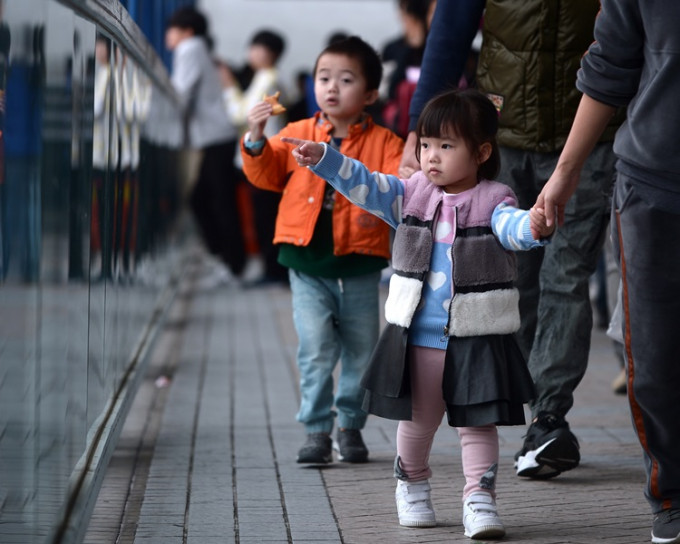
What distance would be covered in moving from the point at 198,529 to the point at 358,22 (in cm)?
1454

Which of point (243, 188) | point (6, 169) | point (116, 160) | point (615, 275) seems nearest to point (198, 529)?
point (116, 160)

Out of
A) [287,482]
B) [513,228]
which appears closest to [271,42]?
[287,482]

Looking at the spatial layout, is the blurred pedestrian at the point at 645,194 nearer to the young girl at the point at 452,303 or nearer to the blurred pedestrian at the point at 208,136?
the young girl at the point at 452,303

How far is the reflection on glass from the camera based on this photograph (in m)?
2.63

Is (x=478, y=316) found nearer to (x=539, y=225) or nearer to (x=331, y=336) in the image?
(x=539, y=225)

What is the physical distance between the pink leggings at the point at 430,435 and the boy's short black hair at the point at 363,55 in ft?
4.16

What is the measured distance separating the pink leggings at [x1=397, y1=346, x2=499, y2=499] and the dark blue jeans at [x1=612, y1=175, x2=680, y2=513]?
0.44 metres

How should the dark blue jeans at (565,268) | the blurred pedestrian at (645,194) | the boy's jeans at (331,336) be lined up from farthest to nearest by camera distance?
the boy's jeans at (331,336)
the dark blue jeans at (565,268)
the blurred pedestrian at (645,194)

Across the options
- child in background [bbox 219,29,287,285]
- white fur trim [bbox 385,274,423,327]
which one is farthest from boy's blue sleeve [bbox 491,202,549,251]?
child in background [bbox 219,29,287,285]

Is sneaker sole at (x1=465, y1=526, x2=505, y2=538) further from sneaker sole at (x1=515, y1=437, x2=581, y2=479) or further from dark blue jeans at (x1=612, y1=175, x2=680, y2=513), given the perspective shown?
sneaker sole at (x1=515, y1=437, x2=581, y2=479)

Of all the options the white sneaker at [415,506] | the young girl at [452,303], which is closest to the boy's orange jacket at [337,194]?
the young girl at [452,303]

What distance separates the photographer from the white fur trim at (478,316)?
12.7ft

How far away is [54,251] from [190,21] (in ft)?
28.2

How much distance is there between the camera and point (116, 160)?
15.7ft
